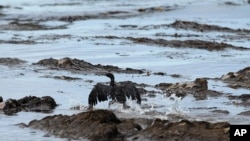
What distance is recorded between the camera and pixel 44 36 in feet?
91.7

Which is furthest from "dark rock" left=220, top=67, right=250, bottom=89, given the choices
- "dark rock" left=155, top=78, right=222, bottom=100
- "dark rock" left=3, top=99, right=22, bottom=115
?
"dark rock" left=3, top=99, right=22, bottom=115

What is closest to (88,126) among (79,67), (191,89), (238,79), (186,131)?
(186,131)

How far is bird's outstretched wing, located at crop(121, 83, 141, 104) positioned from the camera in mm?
11773

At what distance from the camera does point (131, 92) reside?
11789mm

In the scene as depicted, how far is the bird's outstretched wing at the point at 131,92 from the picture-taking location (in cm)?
1177

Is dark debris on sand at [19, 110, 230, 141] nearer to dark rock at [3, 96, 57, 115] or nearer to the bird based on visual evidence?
the bird

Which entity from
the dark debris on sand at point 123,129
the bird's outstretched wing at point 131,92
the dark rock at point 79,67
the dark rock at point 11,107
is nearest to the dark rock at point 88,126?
the dark debris on sand at point 123,129

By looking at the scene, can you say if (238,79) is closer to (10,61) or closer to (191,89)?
(191,89)

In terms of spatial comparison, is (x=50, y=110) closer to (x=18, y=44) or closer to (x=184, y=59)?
(x=184, y=59)

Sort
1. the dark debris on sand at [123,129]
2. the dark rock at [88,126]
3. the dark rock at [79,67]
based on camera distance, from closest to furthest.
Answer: the dark debris on sand at [123,129]
the dark rock at [88,126]
the dark rock at [79,67]

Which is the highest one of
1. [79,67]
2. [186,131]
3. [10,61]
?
A: [10,61]

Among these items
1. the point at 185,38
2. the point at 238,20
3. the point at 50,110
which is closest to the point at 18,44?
the point at 185,38

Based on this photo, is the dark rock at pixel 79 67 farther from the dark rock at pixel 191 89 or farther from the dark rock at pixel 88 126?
the dark rock at pixel 88 126

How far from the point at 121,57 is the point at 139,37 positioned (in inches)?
234
